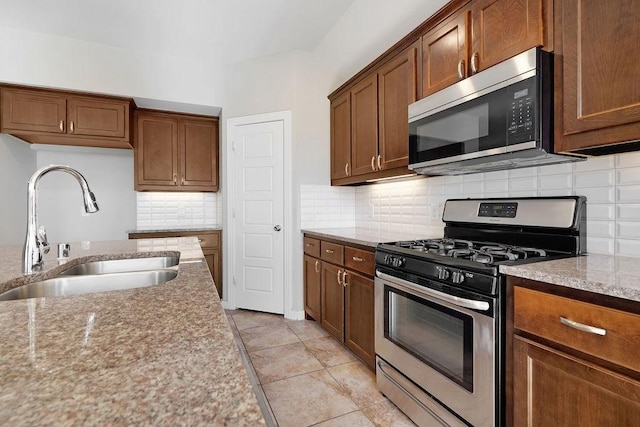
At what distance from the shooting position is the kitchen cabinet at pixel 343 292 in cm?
210

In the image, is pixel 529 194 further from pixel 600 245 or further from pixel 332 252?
pixel 332 252

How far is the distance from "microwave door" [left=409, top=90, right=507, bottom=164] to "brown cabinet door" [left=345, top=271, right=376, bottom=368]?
897 millimetres

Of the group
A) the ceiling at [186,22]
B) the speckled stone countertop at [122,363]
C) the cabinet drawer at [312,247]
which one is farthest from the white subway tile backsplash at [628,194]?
the ceiling at [186,22]

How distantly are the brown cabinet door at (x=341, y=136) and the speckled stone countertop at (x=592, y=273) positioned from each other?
188 cm

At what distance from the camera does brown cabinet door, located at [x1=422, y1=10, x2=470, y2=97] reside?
5.61 ft

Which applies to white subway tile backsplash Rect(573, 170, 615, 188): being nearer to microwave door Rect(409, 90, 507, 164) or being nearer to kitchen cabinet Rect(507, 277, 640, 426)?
microwave door Rect(409, 90, 507, 164)

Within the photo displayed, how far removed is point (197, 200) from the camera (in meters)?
4.17

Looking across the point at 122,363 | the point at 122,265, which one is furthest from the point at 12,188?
the point at 122,363

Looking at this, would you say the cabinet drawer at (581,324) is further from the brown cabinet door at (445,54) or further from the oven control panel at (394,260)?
the brown cabinet door at (445,54)

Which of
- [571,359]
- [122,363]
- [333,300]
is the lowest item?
[333,300]

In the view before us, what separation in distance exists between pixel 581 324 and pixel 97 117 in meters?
4.10

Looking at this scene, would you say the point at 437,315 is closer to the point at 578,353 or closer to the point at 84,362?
the point at 578,353

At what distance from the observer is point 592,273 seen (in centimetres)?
107

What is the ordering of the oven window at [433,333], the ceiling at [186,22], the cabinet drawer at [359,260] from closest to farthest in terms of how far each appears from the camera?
the oven window at [433,333]
the cabinet drawer at [359,260]
the ceiling at [186,22]
